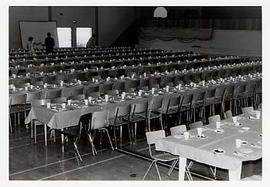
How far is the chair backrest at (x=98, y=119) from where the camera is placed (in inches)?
345

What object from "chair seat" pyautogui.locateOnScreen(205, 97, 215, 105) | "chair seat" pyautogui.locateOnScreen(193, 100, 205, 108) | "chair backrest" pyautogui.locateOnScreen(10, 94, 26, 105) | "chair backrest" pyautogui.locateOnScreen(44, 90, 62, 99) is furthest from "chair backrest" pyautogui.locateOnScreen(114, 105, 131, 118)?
"chair seat" pyautogui.locateOnScreen(205, 97, 215, 105)

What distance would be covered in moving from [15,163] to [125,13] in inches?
954

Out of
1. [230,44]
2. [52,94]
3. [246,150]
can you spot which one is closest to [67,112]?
[52,94]

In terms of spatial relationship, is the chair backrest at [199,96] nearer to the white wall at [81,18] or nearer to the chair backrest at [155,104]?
the chair backrest at [155,104]

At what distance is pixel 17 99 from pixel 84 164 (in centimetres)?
326

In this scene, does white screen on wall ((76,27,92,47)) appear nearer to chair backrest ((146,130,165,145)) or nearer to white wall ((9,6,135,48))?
white wall ((9,6,135,48))

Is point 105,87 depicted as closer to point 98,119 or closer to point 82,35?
point 98,119

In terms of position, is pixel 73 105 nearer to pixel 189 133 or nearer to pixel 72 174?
pixel 72 174

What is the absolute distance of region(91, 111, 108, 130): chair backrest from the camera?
877 centimetres

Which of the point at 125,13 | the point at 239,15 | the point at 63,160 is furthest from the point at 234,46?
the point at 63,160

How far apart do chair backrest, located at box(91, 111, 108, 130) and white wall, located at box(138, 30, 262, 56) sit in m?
15.7

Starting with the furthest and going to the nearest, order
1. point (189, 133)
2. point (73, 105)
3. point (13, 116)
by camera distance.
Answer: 1. point (13, 116)
2. point (73, 105)
3. point (189, 133)

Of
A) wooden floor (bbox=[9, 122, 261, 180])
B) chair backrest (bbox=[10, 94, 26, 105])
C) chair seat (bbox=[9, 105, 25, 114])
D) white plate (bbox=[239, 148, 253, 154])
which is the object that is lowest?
wooden floor (bbox=[9, 122, 261, 180])

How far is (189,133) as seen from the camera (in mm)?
7551
